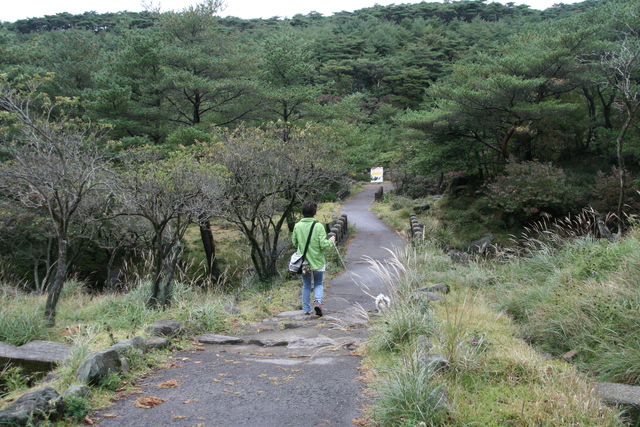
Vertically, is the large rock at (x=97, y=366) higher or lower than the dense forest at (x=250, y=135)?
lower

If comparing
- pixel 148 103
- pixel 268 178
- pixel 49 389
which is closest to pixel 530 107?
pixel 268 178

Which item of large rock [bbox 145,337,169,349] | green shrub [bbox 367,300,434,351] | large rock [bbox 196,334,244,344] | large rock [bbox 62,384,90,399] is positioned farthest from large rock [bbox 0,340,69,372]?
green shrub [bbox 367,300,434,351]

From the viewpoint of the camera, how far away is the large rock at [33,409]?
2.78 metres

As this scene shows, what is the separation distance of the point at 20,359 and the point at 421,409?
388 centimetres

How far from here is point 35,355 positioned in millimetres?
4434

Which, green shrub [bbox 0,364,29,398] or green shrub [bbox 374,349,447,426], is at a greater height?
green shrub [bbox 374,349,447,426]

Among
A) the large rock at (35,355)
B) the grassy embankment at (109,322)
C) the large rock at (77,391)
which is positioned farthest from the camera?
the large rock at (35,355)

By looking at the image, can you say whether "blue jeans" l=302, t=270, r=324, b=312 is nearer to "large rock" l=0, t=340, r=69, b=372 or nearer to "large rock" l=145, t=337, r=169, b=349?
"large rock" l=145, t=337, r=169, b=349

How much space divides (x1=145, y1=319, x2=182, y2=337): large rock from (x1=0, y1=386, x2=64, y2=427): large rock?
1952 millimetres

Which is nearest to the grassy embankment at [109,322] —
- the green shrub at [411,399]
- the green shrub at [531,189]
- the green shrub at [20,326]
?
the green shrub at [20,326]

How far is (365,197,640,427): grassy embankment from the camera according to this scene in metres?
2.88

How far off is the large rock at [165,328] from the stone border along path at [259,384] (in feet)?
1.01

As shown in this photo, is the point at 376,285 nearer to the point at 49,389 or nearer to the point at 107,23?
the point at 49,389

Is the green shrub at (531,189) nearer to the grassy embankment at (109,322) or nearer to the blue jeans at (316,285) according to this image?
the grassy embankment at (109,322)
